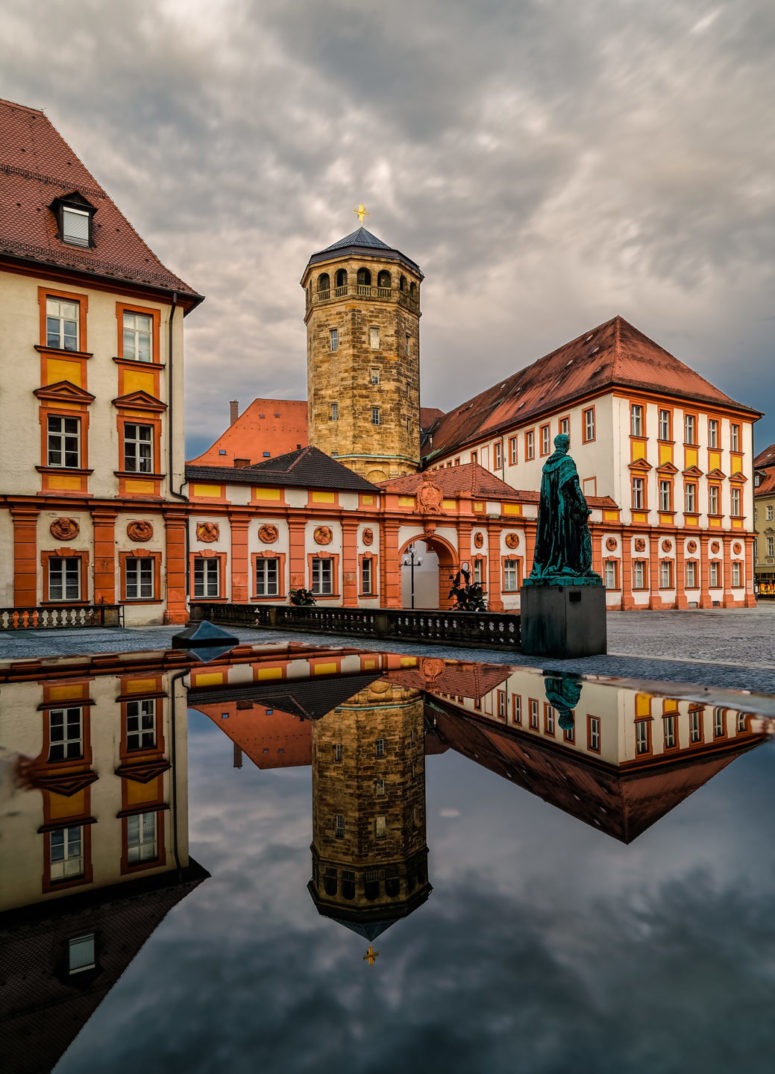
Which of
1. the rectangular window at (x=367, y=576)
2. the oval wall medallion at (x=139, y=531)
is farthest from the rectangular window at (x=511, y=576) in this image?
the oval wall medallion at (x=139, y=531)

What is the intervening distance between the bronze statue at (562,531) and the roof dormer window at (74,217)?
65.7ft

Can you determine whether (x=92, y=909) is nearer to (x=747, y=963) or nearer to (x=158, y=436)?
(x=747, y=963)

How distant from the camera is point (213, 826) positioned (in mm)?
3340

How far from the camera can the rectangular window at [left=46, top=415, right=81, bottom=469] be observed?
21859 mm

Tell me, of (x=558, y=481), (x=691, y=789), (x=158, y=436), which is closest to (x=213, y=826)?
(x=691, y=789)

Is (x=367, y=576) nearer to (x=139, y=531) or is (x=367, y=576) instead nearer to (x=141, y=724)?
(x=139, y=531)

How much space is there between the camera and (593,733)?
5199 millimetres

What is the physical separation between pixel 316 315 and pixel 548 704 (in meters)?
42.1

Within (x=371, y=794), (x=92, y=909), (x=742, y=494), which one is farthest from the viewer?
(x=742, y=494)

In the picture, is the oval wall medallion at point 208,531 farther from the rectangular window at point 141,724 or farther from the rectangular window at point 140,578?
the rectangular window at point 141,724

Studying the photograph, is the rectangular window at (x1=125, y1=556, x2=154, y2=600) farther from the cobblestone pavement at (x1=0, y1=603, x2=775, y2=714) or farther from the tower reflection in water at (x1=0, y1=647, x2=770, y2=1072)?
the tower reflection in water at (x1=0, y1=647, x2=770, y2=1072)

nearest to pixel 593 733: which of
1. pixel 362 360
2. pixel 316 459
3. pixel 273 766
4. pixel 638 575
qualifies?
pixel 273 766

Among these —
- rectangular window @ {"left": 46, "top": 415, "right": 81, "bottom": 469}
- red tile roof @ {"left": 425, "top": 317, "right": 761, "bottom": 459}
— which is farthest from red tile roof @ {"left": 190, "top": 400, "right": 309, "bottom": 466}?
rectangular window @ {"left": 46, "top": 415, "right": 81, "bottom": 469}

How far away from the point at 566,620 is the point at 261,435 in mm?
47657
